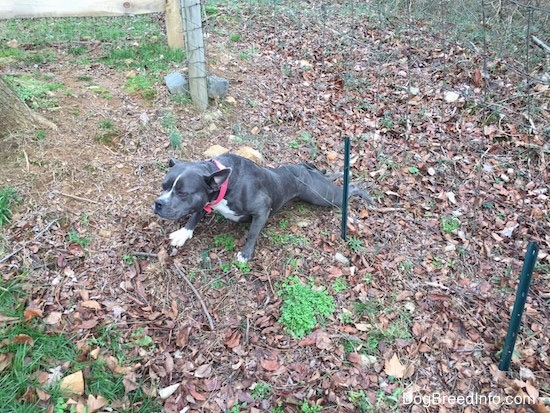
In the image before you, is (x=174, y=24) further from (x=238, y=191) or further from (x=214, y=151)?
(x=238, y=191)

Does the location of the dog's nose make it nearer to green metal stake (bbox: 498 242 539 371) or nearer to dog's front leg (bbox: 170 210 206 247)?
dog's front leg (bbox: 170 210 206 247)

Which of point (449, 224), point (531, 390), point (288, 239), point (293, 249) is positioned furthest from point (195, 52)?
point (531, 390)

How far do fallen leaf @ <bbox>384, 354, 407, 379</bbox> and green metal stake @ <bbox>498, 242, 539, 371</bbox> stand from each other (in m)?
0.79

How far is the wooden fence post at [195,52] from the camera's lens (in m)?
4.83

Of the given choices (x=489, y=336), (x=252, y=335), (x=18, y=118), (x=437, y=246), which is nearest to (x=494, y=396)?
(x=489, y=336)

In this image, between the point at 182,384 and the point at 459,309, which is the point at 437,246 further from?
the point at 182,384

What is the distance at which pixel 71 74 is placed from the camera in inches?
218

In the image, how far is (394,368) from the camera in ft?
11.3

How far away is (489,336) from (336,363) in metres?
1.41

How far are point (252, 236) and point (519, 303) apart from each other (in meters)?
2.29

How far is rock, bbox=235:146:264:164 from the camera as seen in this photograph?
5102 mm

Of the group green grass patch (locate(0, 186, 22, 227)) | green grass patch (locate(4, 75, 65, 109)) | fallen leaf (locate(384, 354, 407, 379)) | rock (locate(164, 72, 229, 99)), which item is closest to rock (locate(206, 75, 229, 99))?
rock (locate(164, 72, 229, 99))

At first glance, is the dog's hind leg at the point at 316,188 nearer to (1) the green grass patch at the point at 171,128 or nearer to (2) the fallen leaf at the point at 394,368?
(1) the green grass patch at the point at 171,128

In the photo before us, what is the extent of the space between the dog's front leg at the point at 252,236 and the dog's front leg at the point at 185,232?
51cm
